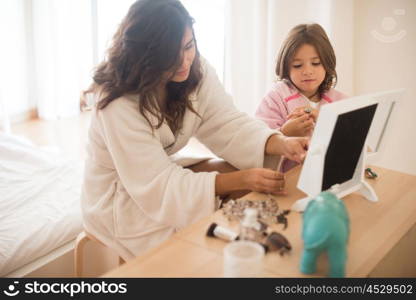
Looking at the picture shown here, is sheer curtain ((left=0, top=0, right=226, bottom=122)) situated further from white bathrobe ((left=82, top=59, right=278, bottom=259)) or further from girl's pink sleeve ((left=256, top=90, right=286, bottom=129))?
white bathrobe ((left=82, top=59, right=278, bottom=259))

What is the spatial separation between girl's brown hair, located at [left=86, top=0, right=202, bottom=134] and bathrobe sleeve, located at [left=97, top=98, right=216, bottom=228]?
0.13 ft

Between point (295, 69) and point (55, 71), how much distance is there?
2.61 metres

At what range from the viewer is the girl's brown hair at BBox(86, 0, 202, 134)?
127cm

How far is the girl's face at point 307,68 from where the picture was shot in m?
1.74

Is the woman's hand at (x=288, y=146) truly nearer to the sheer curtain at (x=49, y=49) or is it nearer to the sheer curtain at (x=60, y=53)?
the sheer curtain at (x=49, y=49)

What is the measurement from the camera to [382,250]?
102 cm

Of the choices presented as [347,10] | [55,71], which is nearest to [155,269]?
[347,10]

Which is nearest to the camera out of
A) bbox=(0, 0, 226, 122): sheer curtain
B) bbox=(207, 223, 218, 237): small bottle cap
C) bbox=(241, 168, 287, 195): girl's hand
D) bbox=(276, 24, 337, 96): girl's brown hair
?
bbox=(207, 223, 218, 237): small bottle cap

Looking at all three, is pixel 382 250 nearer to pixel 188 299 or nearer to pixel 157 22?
pixel 188 299

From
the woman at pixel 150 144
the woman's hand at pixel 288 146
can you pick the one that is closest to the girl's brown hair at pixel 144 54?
the woman at pixel 150 144

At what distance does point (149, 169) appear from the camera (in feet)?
4.28

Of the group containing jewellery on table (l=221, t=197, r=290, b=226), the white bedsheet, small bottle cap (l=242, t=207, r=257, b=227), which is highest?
small bottle cap (l=242, t=207, r=257, b=227)

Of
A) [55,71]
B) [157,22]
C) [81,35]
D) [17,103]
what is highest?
[157,22]

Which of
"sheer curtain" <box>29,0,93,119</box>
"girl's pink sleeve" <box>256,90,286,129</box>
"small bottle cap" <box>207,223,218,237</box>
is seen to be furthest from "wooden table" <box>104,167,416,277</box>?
"sheer curtain" <box>29,0,93,119</box>
